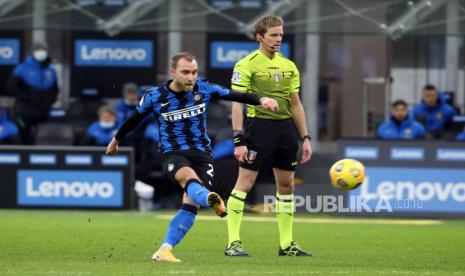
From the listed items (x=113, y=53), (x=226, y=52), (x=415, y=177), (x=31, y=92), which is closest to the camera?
(x=415, y=177)

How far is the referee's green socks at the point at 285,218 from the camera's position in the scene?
11766 mm

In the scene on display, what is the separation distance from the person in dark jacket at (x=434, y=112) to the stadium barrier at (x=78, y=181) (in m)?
4.96

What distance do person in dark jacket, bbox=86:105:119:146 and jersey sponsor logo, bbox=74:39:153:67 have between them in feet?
8.50

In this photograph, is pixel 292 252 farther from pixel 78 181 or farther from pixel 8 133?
pixel 8 133

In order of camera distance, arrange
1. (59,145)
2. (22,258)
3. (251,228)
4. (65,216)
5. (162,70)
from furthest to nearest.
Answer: (162,70) → (59,145) → (65,216) → (251,228) → (22,258)

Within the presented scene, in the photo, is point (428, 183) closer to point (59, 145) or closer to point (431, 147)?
point (431, 147)

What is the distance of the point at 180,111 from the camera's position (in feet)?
35.3

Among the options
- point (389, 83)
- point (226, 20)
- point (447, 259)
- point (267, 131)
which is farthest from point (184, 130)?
point (389, 83)

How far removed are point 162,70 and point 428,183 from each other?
6121 millimetres

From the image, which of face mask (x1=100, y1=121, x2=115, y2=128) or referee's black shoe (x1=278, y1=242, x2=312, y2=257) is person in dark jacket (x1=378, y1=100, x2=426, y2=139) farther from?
referee's black shoe (x1=278, y1=242, x2=312, y2=257)

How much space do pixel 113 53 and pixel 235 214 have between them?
36.7ft

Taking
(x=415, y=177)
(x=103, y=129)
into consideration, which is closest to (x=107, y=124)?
(x=103, y=129)

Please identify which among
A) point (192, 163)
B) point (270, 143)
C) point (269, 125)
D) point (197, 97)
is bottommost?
point (192, 163)

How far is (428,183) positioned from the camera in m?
18.1
